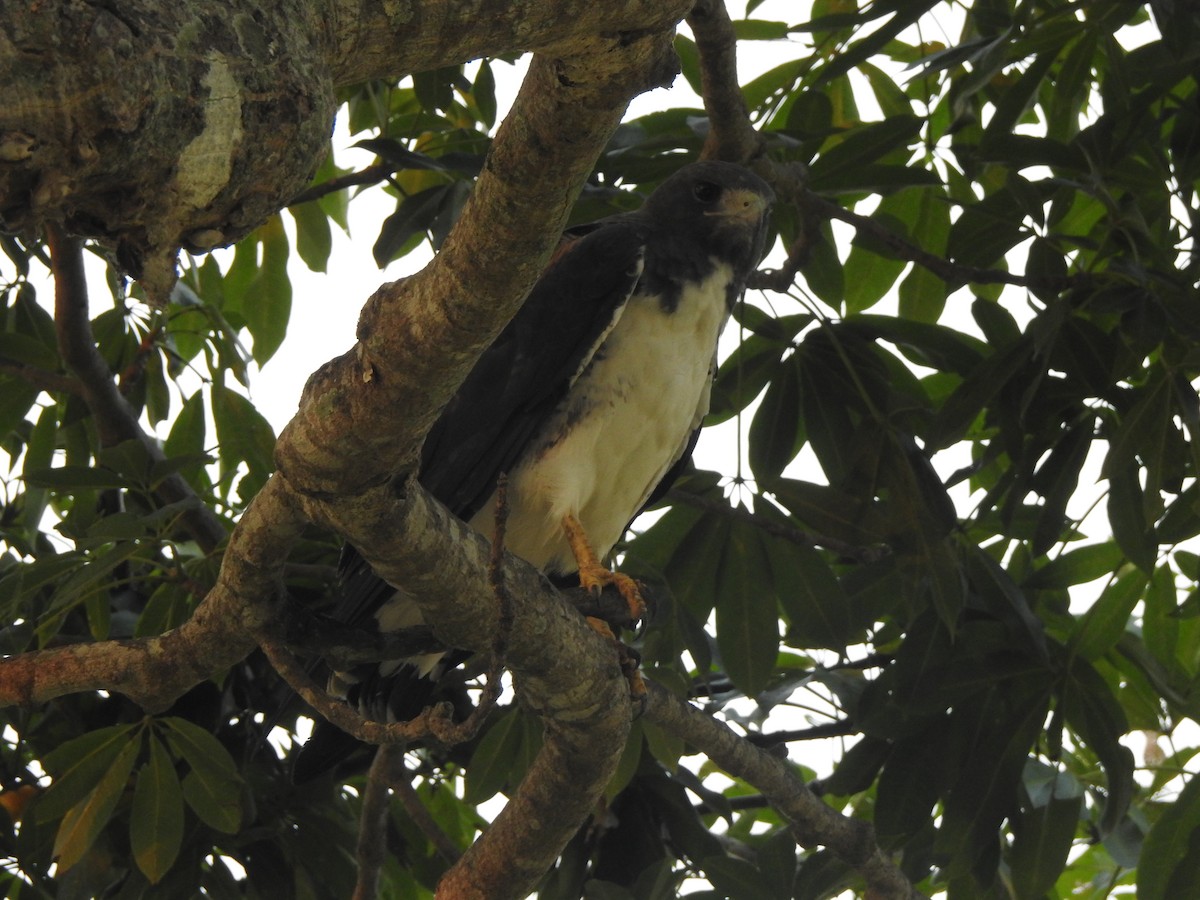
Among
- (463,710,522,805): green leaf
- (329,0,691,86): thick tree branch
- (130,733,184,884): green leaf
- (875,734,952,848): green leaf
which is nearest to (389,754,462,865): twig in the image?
(463,710,522,805): green leaf

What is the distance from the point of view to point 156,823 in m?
2.54

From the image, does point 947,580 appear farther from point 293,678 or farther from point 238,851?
point 238,851

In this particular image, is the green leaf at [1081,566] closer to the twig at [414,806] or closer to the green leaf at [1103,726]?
the green leaf at [1103,726]

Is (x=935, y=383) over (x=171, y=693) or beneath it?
over

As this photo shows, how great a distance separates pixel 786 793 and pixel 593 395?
36.2 inches

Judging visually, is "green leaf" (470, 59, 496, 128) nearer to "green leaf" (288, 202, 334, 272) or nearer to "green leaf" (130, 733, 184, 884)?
"green leaf" (288, 202, 334, 272)

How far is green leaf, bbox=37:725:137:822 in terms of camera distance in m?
2.52

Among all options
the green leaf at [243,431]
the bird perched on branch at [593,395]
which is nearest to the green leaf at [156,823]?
the bird perched on branch at [593,395]

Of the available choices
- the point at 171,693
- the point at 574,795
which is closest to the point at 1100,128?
the point at 574,795

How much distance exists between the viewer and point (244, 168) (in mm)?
910

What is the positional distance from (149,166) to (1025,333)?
2.19 meters

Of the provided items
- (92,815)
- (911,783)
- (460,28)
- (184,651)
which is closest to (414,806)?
(92,815)

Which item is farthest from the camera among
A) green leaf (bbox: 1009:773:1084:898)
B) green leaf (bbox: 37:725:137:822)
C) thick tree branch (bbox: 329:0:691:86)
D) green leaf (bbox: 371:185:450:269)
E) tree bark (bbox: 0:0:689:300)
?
green leaf (bbox: 371:185:450:269)

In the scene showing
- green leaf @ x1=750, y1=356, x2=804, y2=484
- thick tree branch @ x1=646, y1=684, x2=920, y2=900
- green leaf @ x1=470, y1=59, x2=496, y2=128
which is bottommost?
thick tree branch @ x1=646, y1=684, x2=920, y2=900
